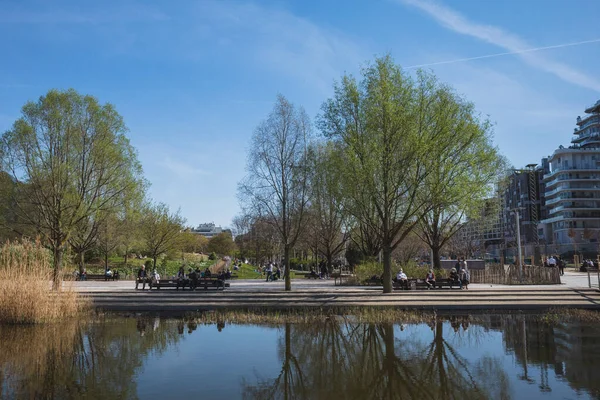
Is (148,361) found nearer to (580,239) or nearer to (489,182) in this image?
(489,182)

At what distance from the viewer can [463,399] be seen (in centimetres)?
867

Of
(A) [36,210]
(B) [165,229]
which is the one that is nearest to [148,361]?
(A) [36,210]

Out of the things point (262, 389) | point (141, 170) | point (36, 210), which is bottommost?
point (262, 389)

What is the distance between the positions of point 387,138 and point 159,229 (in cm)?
3734

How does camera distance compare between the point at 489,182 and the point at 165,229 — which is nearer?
the point at 489,182

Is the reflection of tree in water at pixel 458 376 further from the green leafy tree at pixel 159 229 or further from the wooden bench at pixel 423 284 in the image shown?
the green leafy tree at pixel 159 229

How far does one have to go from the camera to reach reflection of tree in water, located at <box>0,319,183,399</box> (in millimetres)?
9453

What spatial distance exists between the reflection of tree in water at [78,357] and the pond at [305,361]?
28 millimetres

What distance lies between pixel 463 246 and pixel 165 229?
44829 mm

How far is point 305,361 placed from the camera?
11891 mm

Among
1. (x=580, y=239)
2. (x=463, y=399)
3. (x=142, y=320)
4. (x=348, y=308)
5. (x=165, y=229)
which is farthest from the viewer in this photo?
(x=580, y=239)

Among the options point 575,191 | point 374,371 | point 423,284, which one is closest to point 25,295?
point 374,371

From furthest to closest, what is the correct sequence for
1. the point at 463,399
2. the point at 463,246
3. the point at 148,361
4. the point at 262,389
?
the point at 463,246
the point at 148,361
the point at 262,389
the point at 463,399

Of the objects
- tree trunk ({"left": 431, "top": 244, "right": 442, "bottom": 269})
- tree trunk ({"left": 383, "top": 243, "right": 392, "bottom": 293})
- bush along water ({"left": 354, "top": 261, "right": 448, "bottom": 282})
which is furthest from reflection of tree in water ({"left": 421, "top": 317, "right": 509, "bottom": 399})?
tree trunk ({"left": 431, "top": 244, "right": 442, "bottom": 269})
